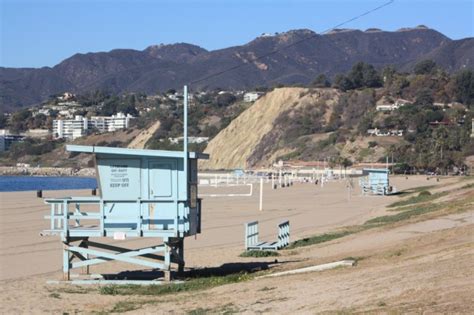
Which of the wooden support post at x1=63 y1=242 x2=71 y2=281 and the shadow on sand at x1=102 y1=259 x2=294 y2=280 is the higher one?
the wooden support post at x1=63 y1=242 x2=71 y2=281

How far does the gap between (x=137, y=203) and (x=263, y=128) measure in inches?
5671

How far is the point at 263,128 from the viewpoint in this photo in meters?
162

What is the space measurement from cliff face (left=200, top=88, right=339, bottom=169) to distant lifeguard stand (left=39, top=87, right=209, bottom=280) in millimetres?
133145

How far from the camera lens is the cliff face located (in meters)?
157

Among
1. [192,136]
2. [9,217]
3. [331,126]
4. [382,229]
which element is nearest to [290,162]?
[331,126]

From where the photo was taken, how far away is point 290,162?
5605 inches

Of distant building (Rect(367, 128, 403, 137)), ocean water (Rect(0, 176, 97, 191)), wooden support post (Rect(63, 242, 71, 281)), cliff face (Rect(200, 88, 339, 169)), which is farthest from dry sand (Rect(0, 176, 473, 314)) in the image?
cliff face (Rect(200, 88, 339, 169))

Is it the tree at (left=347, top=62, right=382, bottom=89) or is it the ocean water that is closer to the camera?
the ocean water

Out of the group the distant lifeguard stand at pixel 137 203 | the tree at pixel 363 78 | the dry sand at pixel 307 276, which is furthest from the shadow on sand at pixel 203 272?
the tree at pixel 363 78

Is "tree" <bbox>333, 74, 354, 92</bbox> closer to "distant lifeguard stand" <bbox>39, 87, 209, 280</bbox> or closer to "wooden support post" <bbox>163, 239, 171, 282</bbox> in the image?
"distant lifeguard stand" <bbox>39, 87, 209, 280</bbox>

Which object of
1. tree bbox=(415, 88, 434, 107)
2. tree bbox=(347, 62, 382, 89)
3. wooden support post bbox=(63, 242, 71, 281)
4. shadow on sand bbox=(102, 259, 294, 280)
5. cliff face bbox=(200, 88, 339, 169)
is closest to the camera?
wooden support post bbox=(63, 242, 71, 281)

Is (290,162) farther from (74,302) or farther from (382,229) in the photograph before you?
(74,302)

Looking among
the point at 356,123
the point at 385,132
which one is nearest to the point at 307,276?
the point at 385,132

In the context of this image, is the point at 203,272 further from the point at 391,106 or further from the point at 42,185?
the point at 391,106
